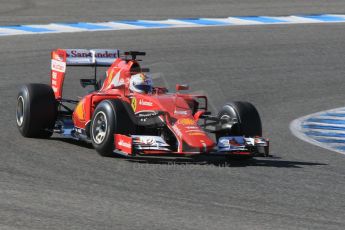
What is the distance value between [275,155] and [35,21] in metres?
11.8

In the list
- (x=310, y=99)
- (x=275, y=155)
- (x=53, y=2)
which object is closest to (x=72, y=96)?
(x=310, y=99)

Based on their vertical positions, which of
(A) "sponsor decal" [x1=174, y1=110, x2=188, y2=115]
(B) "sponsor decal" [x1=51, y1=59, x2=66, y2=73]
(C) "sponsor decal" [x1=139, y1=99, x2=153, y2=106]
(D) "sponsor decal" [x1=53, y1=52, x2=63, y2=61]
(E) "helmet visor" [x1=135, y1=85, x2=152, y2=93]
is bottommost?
(A) "sponsor decal" [x1=174, y1=110, x2=188, y2=115]

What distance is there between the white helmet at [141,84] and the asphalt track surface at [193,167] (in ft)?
2.97

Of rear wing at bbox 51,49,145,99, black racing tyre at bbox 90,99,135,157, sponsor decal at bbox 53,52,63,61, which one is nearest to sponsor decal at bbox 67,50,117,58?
rear wing at bbox 51,49,145,99

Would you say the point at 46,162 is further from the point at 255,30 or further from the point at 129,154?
the point at 255,30

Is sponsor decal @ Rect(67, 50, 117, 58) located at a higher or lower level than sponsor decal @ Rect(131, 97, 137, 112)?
higher

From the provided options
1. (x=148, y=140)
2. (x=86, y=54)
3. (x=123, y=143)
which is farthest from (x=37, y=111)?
(x=148, y=140)

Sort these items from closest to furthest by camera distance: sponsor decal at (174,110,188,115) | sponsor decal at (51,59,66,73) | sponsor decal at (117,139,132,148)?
sponsor decal at (117,139,132,148) < sponsor decal at (174,110,188,115) < sponsor decal at (51,59,66,73)

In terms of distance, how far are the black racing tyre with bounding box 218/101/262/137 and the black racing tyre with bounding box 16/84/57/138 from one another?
89.9 inches

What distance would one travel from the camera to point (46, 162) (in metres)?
11.2

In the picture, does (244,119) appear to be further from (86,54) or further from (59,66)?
(59,66)

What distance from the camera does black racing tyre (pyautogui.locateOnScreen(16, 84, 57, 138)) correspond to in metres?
12.8

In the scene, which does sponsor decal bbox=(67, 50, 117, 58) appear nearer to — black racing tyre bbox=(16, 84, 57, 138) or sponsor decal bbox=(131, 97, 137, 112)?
black racing tyre bbox=(16, 84, 57, 138)

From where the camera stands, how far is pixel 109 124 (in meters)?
11.5
